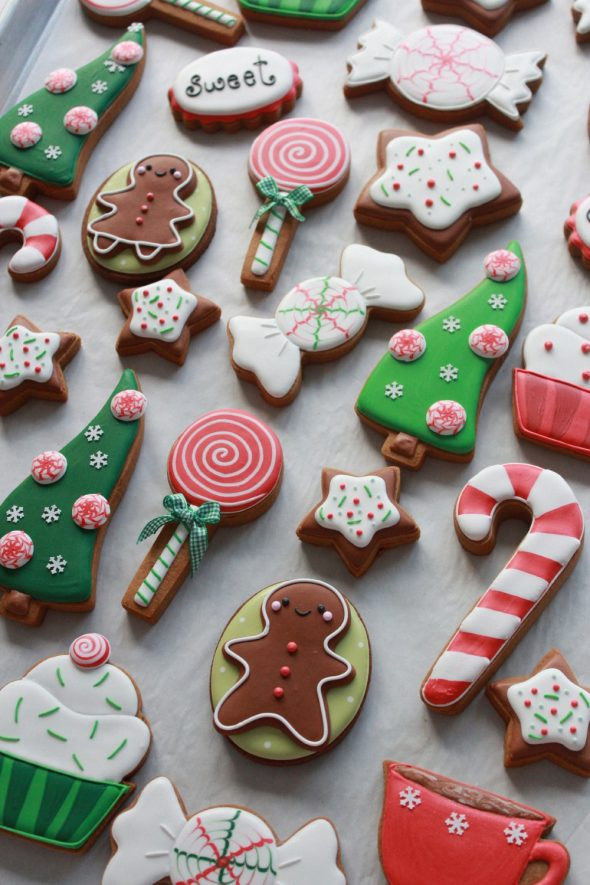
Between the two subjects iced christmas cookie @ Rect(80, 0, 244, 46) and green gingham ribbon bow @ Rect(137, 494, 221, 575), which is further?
iced christmas cookie @ Rect(80, 0, 244, 46)

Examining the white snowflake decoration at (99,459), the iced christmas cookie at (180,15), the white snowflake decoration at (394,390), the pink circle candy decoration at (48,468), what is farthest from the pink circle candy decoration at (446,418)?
the iced christmas cookie at (180,15)

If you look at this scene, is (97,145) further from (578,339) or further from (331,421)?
(578,339)

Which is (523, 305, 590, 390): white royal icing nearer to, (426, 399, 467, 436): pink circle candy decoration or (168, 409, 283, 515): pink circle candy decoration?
(426, 399, 467, 436): pink circle candy decoration

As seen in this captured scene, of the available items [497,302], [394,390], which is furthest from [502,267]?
[394,390]

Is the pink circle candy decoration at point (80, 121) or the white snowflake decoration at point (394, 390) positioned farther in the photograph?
the pink circle candy decoration at point (80, 121)

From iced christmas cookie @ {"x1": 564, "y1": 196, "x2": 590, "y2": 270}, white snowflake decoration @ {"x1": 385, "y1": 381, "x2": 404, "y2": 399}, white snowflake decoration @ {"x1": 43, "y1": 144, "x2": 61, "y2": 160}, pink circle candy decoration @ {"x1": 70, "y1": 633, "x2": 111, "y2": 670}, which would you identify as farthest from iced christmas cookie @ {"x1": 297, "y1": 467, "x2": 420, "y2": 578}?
white snowflake decoration @ {"x1": 43, "y1": 144, "x2": 61, "y2": 160}

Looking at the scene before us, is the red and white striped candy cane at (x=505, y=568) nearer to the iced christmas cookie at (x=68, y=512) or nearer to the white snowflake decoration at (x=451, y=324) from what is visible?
the white snowflake decoration at (x=451, y=324)
